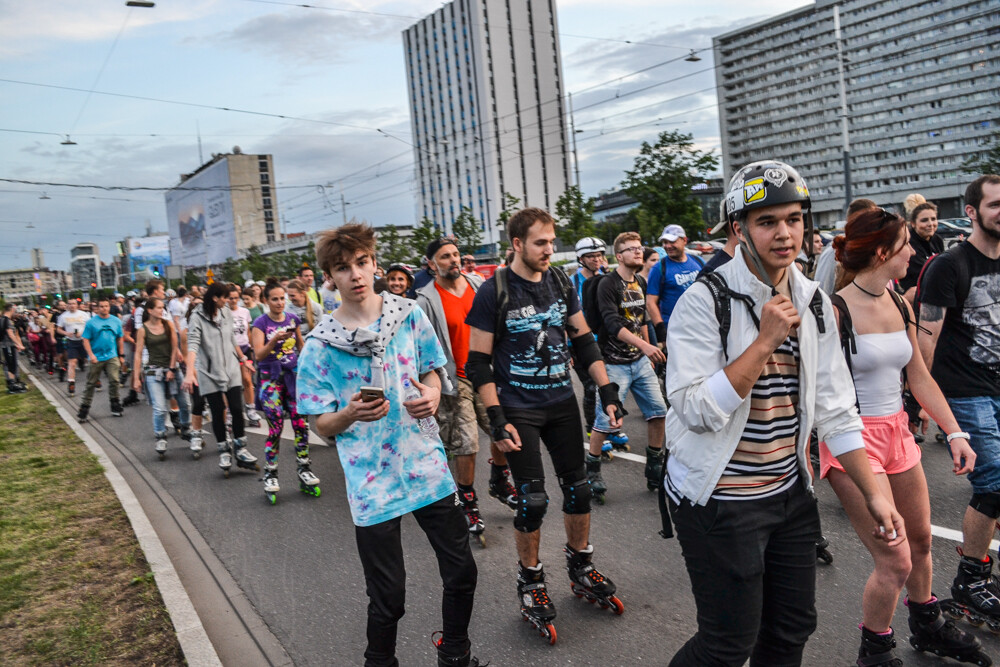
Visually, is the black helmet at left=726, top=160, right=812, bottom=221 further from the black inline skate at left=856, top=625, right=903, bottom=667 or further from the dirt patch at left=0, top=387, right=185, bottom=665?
the dirt patch at left=0, top=387, right=185, bottom=665

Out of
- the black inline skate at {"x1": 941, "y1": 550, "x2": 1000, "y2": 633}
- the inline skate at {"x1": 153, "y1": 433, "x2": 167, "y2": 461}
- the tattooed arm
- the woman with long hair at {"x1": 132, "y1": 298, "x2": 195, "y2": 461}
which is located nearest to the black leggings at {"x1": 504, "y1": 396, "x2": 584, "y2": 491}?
the tattooed arm

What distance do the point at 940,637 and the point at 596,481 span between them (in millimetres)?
3079

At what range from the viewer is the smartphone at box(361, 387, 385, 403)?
2836mm

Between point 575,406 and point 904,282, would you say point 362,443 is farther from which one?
point 904,282

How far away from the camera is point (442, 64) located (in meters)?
136

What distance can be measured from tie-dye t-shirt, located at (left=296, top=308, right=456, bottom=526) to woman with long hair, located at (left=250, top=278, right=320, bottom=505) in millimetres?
4262

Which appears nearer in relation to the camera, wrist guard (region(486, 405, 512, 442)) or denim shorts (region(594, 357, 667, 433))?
wrist guard (region(486, 405, 512, 442))

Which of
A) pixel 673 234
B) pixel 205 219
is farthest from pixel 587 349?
pixel 205 219

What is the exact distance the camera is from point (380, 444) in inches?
123

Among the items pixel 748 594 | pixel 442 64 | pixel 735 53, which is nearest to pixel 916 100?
pixel 735 53

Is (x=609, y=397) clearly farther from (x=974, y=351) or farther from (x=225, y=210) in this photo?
(x=225, y=210)

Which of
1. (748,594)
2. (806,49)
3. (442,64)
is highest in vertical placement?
(442,64)

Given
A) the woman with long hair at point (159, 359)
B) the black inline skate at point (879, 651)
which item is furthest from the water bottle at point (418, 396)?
the woman with long hair at point (159, 359)

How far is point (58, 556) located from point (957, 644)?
20.1 ft
